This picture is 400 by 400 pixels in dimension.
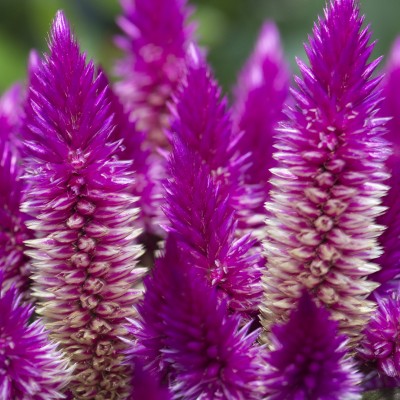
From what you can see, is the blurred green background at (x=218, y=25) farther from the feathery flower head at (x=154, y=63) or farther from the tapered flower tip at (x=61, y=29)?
the tapered flower tip at (x=61, y=29)

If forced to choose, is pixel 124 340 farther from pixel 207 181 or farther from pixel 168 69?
pixel 168 69

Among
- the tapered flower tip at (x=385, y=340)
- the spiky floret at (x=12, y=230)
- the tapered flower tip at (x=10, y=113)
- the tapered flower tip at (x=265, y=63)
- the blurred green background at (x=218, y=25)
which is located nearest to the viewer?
the tapered flower tip at (x=385, y=340)

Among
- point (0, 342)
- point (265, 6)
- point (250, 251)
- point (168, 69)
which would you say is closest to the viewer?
point (0, 342)

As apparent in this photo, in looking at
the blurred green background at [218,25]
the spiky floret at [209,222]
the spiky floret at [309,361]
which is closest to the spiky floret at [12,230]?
the spiky floret at [209,222]

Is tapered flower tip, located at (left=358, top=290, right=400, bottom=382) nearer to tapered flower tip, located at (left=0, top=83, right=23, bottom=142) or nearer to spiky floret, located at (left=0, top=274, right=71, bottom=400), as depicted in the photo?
spiky floret, located at (left=0, top=274, right=71, bottom=400)

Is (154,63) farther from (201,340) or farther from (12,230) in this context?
(201,340)

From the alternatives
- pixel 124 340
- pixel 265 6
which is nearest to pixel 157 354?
pixel 124 340
